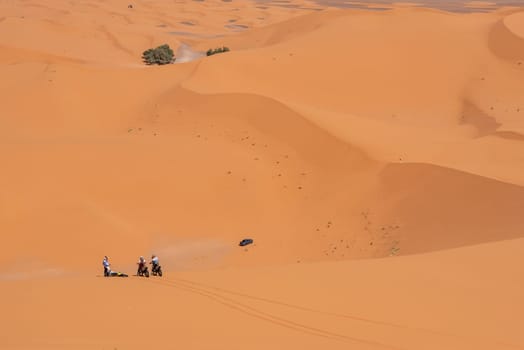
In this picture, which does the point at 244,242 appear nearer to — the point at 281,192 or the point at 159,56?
the point at 281,192

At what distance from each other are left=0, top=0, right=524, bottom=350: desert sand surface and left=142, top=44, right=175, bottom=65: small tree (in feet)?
5.34

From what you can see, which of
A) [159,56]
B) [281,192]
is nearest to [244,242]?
[281,192]

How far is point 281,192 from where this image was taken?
59.9ft

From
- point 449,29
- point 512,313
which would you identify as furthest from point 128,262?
point 449,29

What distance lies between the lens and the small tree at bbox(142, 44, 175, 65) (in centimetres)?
3928

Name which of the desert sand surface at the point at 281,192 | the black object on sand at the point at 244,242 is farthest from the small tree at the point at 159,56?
the black object on sand at the point at 244,242

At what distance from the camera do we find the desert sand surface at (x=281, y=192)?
806 centimetres

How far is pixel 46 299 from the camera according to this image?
29.0 feet

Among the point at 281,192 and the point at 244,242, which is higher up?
the point at 281,192

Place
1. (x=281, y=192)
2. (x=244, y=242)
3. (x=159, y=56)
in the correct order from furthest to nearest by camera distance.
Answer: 1. (x=159, y=56)
2. (x=281, y=192)
3. (x=244, y=242)

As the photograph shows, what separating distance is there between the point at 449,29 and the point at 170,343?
28.3m

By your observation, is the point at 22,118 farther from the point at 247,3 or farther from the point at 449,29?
the point at 247,3

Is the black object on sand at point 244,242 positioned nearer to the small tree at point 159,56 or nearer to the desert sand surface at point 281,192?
the desert sand surface at point 281,192

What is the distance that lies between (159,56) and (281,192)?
2367 cm
